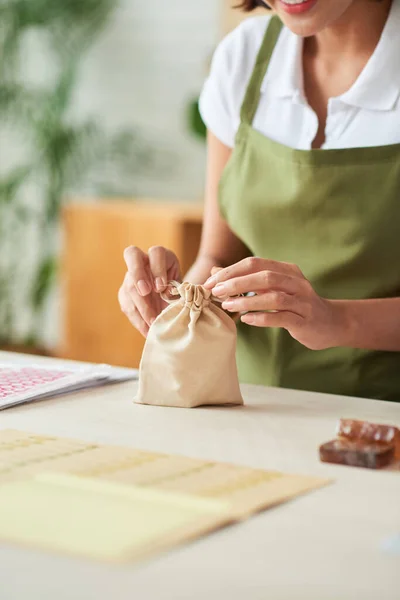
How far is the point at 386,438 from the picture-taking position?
984 millimetres

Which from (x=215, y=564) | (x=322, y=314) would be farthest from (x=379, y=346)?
(x=215, y=564)

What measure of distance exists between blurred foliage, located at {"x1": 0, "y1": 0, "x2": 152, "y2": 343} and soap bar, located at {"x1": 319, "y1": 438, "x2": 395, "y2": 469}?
3470mm

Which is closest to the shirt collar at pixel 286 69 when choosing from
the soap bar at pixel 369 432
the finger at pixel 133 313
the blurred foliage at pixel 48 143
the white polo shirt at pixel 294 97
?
the white polo shirt at pixel 294 97

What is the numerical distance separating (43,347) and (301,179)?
11.0 ft

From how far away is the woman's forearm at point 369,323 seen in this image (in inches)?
53.7

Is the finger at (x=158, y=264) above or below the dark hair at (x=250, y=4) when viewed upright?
below

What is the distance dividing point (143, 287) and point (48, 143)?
3.09 m

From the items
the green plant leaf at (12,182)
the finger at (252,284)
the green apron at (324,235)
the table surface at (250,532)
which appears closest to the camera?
the table surface at (250,532)

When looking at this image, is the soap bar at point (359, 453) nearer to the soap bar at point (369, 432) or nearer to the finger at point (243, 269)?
the soap bar at point (369, 432)

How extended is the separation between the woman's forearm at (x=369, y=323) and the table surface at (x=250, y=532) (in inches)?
6.7

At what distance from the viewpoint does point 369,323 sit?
1.39 m

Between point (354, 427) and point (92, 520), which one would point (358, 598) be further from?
point (354, 427)

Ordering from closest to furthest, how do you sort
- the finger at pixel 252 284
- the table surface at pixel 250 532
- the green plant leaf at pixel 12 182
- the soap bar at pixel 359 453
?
the table surface at pixel 250 532 < the soap bar at pixel 359 453 < the finger at pixel 252 284 < the green plant leaf at pixel 12 182

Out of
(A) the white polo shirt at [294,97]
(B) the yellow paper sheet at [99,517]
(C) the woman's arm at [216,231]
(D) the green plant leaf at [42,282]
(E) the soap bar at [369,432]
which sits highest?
(A) the white polo shirt at [294,97]
